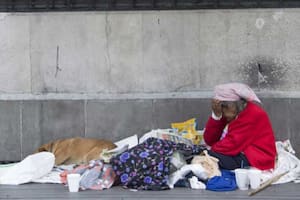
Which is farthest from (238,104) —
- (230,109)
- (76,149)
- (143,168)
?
(76,149)

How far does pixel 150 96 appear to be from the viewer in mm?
7473

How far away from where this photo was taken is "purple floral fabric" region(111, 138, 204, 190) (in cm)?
606

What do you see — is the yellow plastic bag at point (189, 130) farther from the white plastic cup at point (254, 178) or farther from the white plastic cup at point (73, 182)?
the white plastic cup at point (73, 182)

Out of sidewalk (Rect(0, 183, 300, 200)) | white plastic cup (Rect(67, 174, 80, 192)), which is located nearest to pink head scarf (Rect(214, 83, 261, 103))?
sidewalk (Rect(0, 183, 300, 200))

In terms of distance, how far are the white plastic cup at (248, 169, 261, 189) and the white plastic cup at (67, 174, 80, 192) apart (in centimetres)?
168

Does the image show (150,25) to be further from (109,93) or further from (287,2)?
(287,2)

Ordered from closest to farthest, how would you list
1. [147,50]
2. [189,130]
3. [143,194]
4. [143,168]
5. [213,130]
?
[143,194], [143,168], [213,130], [189,130], [147,50]

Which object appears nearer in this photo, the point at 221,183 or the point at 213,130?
the point at 221,183

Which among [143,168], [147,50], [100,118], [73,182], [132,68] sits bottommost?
[73,182]

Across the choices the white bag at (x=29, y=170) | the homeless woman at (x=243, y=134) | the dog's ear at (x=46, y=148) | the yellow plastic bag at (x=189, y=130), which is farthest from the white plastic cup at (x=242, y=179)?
the dog's ear at (x=46, y=148)

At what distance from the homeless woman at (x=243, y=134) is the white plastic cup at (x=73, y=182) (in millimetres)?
1409

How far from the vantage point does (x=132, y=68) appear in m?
7.47

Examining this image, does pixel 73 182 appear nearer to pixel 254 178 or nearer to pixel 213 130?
pixel 213 130

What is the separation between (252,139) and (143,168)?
3.84 ft
